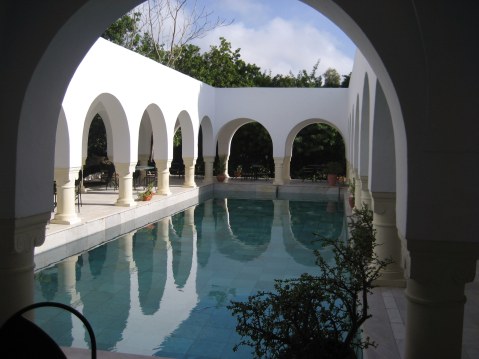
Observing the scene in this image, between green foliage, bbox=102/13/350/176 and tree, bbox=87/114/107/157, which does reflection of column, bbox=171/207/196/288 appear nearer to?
green foliage, bbox=102/13/350/176

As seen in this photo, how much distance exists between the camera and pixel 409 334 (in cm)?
349

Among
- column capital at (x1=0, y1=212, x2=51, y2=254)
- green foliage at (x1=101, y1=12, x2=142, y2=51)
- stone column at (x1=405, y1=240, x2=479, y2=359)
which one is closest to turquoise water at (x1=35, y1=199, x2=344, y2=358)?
column capital at (x1=0, y1=212, x2=51, y2=254)

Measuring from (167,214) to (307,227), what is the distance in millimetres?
4431

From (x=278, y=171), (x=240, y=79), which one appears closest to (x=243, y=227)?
(x=278, y=171)

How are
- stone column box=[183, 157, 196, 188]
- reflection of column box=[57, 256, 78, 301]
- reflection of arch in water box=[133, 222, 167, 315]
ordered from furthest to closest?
stone column box=[183, 157, 196, 188] < reflection of column box=[57, 256, 78, 301] < reflection of arch in water box=[133, 222, 167, 315]

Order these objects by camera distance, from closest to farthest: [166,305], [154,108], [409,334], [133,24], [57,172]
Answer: [409,334] < [166,305] < [57,172] < [154,108] < [133,24]

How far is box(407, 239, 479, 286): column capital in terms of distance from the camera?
10.4 feet

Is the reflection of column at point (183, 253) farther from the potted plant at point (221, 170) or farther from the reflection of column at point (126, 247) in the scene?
the potted plant at point (221, 170)

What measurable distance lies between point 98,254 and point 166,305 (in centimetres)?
346

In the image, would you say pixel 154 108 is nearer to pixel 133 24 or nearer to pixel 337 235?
pixel 337 235

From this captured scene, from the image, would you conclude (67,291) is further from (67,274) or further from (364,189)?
(364,189)

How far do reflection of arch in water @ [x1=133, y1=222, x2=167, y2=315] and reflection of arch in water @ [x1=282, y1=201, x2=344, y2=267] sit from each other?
8.73 ft

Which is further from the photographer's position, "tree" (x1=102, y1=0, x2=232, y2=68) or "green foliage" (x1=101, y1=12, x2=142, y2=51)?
"tree" (x1=102, y1=0, x2=232, y2=68)

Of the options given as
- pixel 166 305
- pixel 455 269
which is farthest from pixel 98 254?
pixel 455 269
